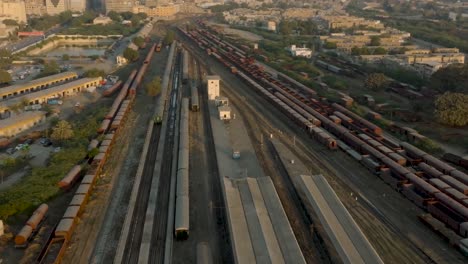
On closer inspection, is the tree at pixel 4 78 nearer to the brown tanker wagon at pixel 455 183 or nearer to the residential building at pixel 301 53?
the residential building at pixel 301 53

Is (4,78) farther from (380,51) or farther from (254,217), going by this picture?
(380,51)

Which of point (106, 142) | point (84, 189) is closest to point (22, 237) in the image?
point (84, 189)

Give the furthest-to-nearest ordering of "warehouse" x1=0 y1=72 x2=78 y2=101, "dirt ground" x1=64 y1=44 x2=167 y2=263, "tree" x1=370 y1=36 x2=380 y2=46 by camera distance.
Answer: "tree" x1=370 y1=36 x2=380 y2=46 → "warehouse" x1=0 y1=72 x2=78 y2=101 → "dirt ground" x1=64 y1=44 x2=167 y2=263

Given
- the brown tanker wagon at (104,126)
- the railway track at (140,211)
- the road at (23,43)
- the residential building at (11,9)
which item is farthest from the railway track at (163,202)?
the residential building at (11,9)

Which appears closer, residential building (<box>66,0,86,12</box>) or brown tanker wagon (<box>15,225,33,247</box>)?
brown tanker wagon (<box>15,225,33,247</box>)

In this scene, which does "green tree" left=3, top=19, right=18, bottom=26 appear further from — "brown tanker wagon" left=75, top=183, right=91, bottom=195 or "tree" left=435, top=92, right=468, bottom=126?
"tree" left=435, top=92, right=468, bottom=126

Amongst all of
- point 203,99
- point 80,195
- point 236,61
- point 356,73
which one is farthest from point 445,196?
point 236,61

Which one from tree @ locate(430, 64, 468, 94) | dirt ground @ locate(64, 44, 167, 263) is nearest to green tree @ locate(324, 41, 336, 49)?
tree @ locate(430, 64, 468, 94)
